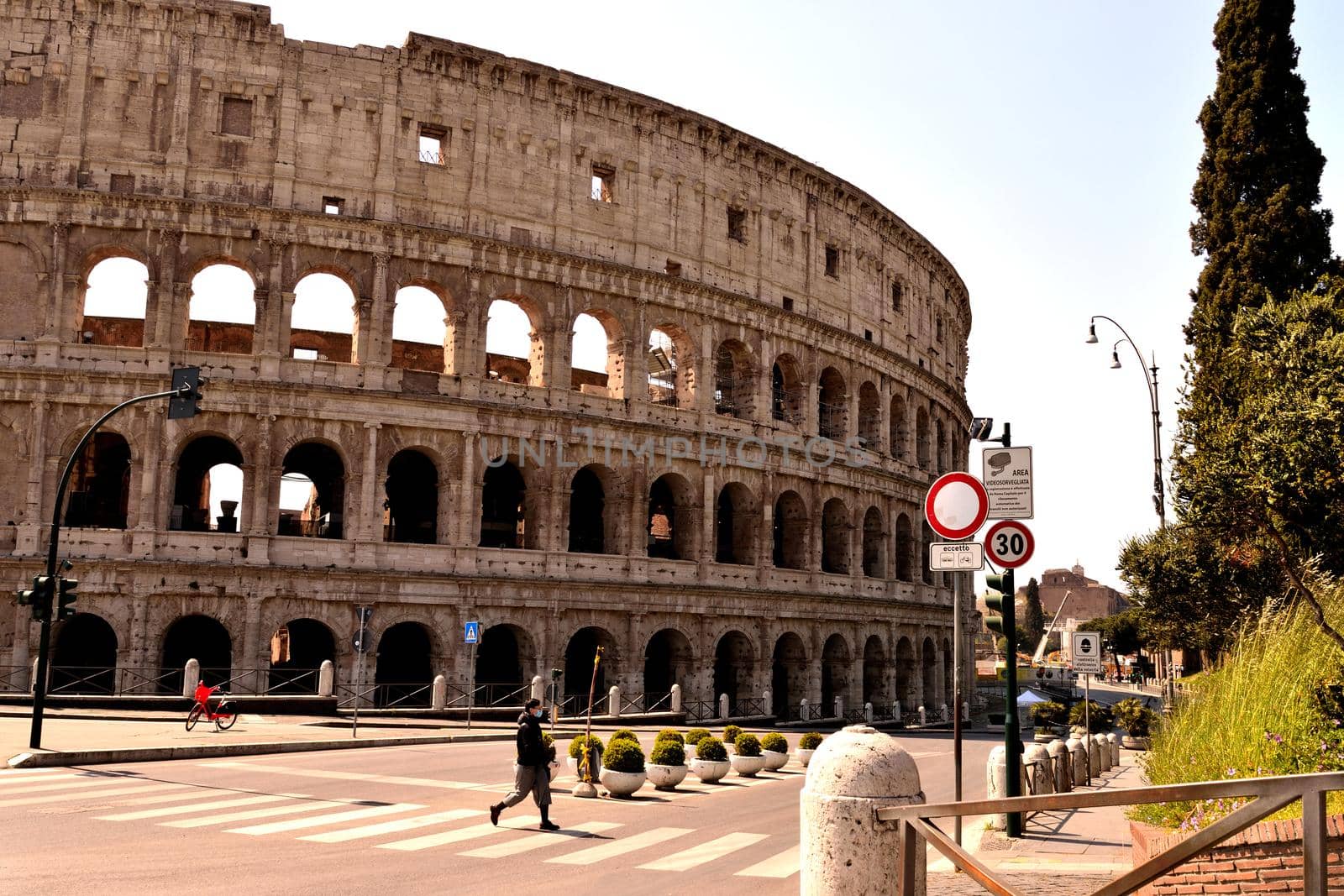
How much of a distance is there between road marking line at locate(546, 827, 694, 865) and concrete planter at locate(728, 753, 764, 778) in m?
6.95

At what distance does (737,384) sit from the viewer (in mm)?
42281

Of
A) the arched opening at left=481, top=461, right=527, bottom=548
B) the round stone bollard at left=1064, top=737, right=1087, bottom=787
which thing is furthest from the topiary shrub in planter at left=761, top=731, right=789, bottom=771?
the arched opening at left=481, top=461, right=527, bottom=548

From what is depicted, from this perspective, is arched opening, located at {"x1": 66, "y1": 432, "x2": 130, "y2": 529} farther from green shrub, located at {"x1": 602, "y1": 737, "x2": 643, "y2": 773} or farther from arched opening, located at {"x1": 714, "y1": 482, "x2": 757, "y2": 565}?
green shrub, located at {"x1": 602, "y1": 737, "x2": 643, "y2": 773}

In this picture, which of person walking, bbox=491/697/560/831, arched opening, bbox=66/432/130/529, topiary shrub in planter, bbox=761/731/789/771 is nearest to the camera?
person walking, bbox=491/697/560/831

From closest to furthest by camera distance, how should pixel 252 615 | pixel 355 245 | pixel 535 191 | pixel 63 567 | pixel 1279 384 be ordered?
1. pixel 1279 384
2. pixel 63 567
3. pixel 252 615
4. pixel 355 245
5. pixel 535 191

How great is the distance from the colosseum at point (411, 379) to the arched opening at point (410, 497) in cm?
12

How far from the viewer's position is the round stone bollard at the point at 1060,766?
635 inches

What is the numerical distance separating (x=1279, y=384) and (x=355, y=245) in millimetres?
25157

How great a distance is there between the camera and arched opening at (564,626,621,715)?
36.5 m

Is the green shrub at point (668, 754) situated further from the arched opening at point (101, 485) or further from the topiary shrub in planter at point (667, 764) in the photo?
the arched opening at point (101, 485)

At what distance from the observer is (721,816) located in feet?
51.1

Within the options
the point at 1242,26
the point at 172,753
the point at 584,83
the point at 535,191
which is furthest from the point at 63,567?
the point at 1242,26

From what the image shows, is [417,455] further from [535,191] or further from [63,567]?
[63,567]

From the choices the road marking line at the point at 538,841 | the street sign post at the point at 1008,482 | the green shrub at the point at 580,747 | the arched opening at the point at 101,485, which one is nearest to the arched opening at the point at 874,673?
the arched opening at the point at 101,485
